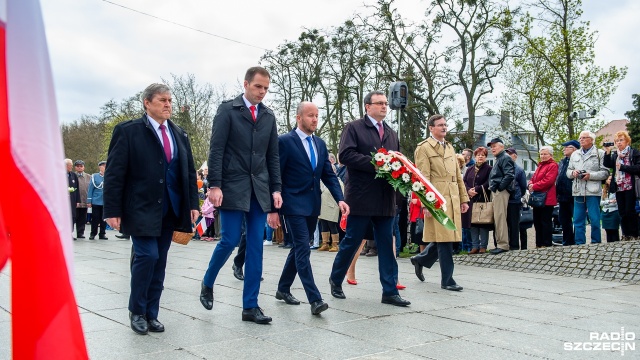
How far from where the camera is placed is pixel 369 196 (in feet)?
22.1

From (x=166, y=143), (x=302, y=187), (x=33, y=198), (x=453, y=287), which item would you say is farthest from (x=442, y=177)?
(x=33, y=198)

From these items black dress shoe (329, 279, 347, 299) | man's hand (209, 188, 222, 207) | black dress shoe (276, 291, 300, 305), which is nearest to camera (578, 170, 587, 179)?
black dress shoe (329, 279, 347, 299)

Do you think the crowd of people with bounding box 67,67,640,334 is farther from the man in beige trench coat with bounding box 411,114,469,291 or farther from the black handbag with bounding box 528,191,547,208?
the black handbag with bounding box 528,191,547,208

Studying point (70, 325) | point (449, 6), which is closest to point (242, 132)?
point (70, 325)

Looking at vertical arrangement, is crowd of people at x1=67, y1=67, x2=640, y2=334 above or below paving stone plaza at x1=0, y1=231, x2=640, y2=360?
above

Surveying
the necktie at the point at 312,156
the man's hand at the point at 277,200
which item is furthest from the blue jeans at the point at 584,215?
the man's hand at the point at 277,200

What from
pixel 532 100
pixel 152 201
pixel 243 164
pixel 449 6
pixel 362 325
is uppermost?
pixel 449 6

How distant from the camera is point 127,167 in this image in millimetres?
5223

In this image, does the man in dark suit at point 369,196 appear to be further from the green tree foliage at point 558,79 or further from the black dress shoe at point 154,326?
the green tree foliage at point 558,79

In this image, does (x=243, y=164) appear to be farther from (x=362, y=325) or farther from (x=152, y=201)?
(x=362, y=325)

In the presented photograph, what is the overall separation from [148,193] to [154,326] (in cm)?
108

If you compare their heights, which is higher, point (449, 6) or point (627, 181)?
point (449, 6)

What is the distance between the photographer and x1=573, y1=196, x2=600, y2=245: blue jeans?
11055 mm

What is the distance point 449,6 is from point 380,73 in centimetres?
509
